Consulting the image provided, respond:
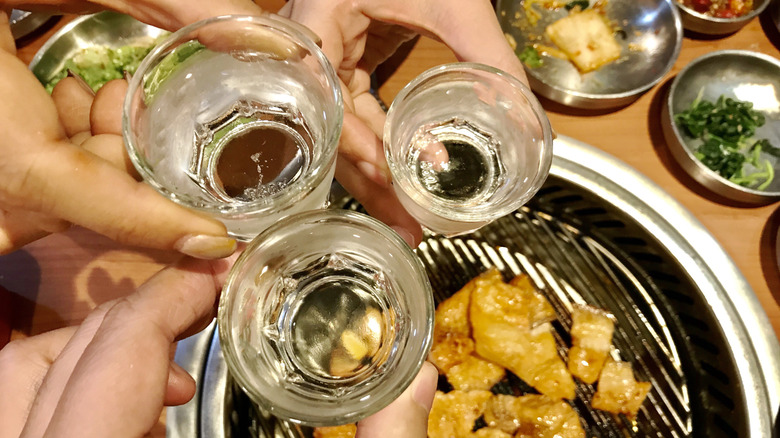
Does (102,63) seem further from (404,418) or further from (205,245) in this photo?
(404,418)

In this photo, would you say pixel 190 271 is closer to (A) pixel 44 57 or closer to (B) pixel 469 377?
(B) pixel 469 377

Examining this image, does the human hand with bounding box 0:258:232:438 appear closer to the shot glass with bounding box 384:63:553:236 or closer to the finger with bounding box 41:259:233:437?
the finger with bounding box 41:259:233:437

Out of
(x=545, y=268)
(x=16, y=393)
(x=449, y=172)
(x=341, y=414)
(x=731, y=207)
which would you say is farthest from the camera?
(x=731, y=207)

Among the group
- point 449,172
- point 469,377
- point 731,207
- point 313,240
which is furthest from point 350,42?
point 731,207

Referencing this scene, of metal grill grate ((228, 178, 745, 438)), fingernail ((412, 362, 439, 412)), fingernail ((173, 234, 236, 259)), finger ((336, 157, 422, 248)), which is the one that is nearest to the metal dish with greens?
metal grill grate ((228, 178, 745, 438))

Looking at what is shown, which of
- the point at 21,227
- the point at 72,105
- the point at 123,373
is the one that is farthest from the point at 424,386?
the point at 72,105
